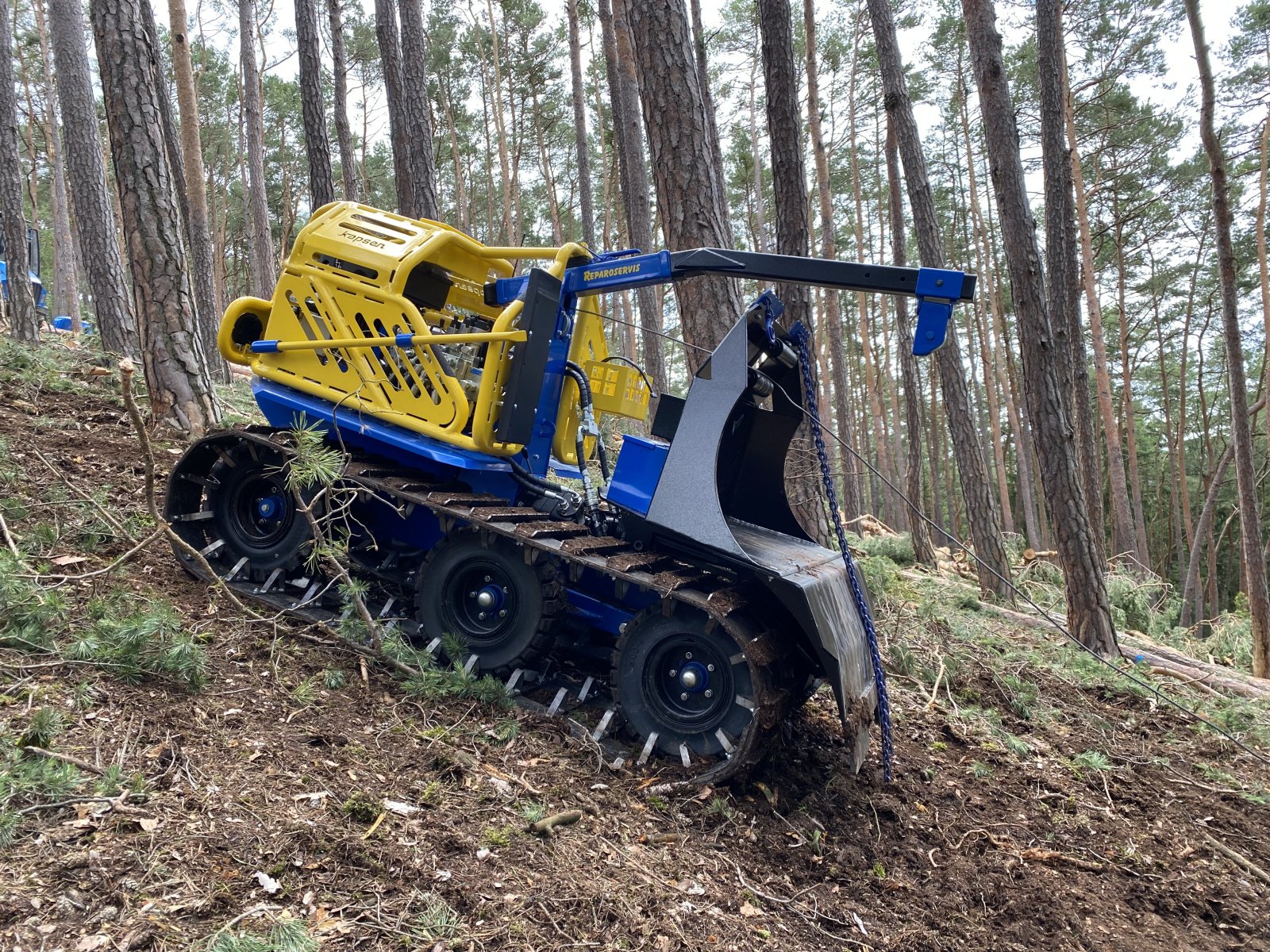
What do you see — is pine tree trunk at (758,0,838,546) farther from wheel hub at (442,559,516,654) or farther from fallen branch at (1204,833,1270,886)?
fallen branch at (1204,833,1270,886)

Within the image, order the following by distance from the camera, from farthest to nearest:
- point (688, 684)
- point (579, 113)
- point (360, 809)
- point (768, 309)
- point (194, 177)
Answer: point (579, 113) < point (194, 177) < point (768, 309) < point (688, 684) < point (360, 809)

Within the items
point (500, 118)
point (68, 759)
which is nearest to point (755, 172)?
point (500, 118)

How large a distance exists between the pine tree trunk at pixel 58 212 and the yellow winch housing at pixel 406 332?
14.5 meters

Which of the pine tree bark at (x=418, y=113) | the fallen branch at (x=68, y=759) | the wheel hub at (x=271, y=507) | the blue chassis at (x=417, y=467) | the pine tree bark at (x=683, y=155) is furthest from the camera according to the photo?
the pine tree bark at (x=418, y=113)

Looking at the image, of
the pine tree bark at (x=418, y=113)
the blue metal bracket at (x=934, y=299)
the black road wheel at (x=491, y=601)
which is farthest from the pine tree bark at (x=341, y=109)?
the blue metal bracket at (x=934, y=299)

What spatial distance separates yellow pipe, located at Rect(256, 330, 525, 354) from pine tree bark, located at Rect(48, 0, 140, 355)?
411 cm

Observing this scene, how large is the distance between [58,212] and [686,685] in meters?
22.6

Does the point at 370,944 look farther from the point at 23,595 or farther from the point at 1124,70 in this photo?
the point at 1124,70

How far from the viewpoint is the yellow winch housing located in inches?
184

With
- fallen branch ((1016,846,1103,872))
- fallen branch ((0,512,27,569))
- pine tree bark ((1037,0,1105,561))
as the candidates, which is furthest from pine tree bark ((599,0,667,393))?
fallen branch ((1016,846,1103,872))

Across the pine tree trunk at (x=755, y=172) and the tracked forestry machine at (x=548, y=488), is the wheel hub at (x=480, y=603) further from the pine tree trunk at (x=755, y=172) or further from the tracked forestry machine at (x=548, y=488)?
the pine tree trunk at (x=755, y=172)

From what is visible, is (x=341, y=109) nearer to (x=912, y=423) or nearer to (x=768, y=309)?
(x=912, y=423)

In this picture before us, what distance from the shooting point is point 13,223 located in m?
10.1

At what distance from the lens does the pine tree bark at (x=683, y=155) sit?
5770 mm
